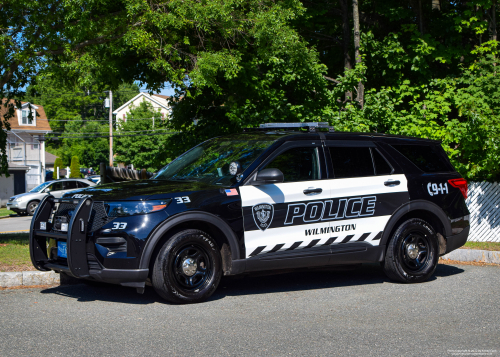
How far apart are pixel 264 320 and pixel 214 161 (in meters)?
2.21

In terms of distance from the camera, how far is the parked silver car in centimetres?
2494

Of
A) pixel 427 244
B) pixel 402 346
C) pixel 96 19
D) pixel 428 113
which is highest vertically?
pixel 96 19

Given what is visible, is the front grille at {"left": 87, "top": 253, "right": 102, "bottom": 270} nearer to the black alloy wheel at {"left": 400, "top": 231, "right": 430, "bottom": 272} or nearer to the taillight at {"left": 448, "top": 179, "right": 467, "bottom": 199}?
the black alloy wheel at {"left": 400, "top": 231, "right": 430, "bottom": 272}

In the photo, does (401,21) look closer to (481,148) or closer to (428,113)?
(428,113)

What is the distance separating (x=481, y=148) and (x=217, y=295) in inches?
321

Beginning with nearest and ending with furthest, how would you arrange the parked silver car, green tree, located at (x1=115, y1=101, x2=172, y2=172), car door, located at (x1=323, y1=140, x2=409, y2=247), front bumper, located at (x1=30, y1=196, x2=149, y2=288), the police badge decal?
1. front bumper, located at (x1=30, y1=196, x2=149, y2=288)
2. the police badge decal
3. car door, located at (x1=323, y1=140, x2=409, y2=247)
4. the parked silver car
5. green tree, located at (x1=115, y1=101, x2=172, y2=172)

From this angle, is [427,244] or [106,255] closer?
[106,255]

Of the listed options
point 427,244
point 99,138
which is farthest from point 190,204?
point 99,138

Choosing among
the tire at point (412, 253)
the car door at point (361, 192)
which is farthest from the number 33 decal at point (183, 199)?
the tire at point (412, 253)

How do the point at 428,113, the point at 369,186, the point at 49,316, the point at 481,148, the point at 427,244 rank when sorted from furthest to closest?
the point at 428,113 → the point at 481,148 → the point at 427,244 → the point at 369,186 → the point at 49,316

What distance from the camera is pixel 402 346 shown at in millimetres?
4312

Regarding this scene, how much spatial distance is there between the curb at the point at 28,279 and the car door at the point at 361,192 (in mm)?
3517

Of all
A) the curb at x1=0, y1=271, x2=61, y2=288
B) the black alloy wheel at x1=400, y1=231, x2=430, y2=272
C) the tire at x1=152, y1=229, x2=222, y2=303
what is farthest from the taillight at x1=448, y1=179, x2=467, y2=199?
the curb at x1=0, y1=271, x2=61, y2=288

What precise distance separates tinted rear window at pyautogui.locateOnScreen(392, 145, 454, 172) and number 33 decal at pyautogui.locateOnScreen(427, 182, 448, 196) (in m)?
0.23
